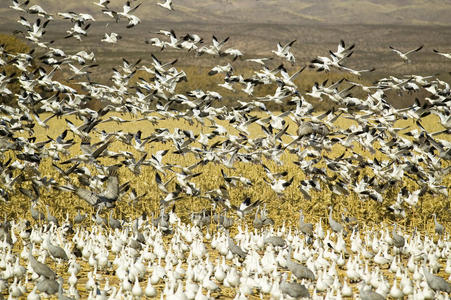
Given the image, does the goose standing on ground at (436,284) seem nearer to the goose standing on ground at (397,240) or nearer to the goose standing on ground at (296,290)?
the goose standing on ground at (296,290)

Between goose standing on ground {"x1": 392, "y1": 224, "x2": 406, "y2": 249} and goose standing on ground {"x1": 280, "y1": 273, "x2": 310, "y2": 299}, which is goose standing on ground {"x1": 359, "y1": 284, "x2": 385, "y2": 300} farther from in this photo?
goose standing on ground {"x1": 392, "y1": 224, "x2": 406, "y2": 249}

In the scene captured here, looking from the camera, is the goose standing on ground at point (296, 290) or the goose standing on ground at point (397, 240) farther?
the goose standing on ground at point (397, 240)

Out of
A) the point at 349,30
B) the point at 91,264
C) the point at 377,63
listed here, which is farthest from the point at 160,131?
the point at 349,30

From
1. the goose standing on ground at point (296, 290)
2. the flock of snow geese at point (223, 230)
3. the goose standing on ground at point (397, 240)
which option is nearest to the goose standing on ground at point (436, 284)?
the flock of snow geese at point (223, 230)

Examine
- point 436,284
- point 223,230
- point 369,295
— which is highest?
point 369,295

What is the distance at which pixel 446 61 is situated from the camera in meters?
127

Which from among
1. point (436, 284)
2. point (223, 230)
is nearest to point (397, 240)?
point (436, 284)

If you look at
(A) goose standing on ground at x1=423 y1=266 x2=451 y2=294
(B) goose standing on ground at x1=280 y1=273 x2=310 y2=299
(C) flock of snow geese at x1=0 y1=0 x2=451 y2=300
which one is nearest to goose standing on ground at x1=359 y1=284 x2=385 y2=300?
(C) flock of snow geese at x1=0 y1=0 x2=451 y2=300

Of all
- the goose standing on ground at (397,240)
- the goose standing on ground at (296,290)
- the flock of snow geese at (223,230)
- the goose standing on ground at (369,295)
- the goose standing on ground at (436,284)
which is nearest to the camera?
the goose standing on ground at (369,295)

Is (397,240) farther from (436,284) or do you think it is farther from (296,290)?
(296,290)

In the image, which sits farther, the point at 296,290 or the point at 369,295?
the point at 296,290

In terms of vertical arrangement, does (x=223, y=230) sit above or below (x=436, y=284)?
below

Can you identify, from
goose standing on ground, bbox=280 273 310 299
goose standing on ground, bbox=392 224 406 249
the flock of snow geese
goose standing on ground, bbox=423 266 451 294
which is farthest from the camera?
goose standing on ground, bbox=392 224 406 249

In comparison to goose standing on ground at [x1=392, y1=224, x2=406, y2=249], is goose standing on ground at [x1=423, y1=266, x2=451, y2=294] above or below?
above
